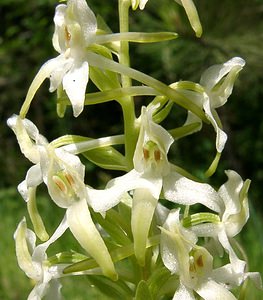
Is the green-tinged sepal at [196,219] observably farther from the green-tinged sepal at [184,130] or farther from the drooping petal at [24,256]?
the drooping petal at [24,256]

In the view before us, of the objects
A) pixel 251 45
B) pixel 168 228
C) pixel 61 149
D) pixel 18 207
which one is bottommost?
pixel 18 207

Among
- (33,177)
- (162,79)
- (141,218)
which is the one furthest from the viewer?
(162,79)

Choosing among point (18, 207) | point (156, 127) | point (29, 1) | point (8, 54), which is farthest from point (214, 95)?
point (8, 54)

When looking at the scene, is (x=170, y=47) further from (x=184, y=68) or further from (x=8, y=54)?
(x=8, y=54)

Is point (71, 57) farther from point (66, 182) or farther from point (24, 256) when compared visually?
point (24, 256)

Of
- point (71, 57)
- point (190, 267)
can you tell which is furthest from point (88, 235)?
point (71, 57)

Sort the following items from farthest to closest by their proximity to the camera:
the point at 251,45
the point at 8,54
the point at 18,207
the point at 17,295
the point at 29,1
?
the point at 8,54 → the point at 29,1 → the point at 18,207 → the point at 251,45 → the point at 17,295
